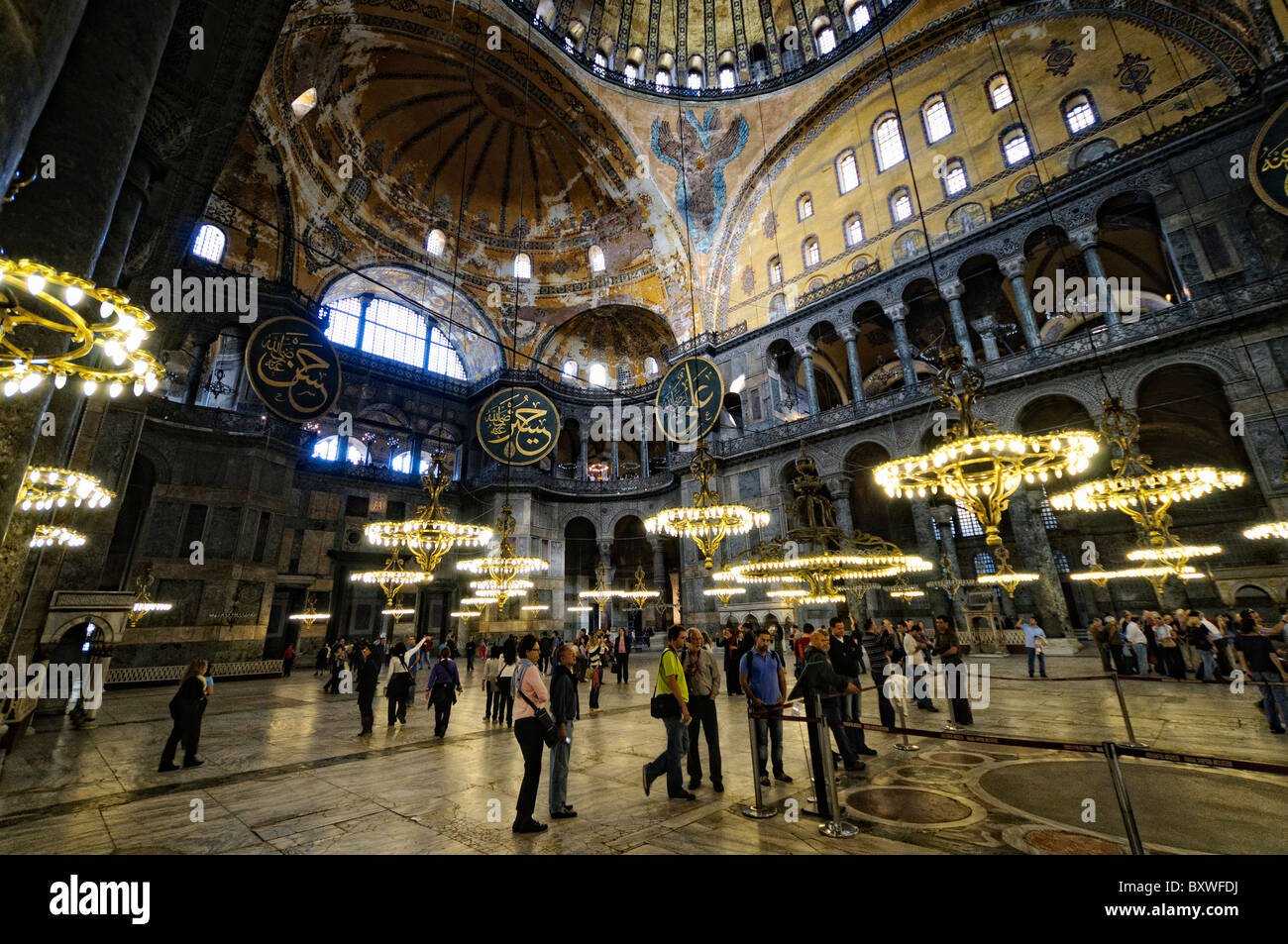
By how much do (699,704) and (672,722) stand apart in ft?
1.23

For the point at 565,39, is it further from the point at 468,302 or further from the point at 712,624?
the point at 712,624

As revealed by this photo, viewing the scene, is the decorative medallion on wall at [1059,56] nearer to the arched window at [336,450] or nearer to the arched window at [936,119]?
the arched window at [936,119]

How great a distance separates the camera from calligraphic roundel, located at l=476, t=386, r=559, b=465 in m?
14.6

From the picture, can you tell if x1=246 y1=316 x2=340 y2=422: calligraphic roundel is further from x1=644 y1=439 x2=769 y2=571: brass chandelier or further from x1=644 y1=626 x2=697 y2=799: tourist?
x1=644 y1=626 x2=697 y2=799: tourist

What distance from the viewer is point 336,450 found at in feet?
61.6

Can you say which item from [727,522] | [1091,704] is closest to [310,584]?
[727,522]

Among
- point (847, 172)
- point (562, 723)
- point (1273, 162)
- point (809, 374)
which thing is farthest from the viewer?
point (847, 172)

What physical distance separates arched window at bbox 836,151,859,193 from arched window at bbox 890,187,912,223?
158cm

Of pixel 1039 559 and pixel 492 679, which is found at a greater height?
pixel 1039 559

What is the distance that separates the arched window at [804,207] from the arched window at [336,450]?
60.5 feet

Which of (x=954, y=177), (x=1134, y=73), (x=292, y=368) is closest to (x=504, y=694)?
(x=292, y=368)

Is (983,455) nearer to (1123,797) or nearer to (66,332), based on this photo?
(1123,797)

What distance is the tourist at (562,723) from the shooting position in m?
3.53
